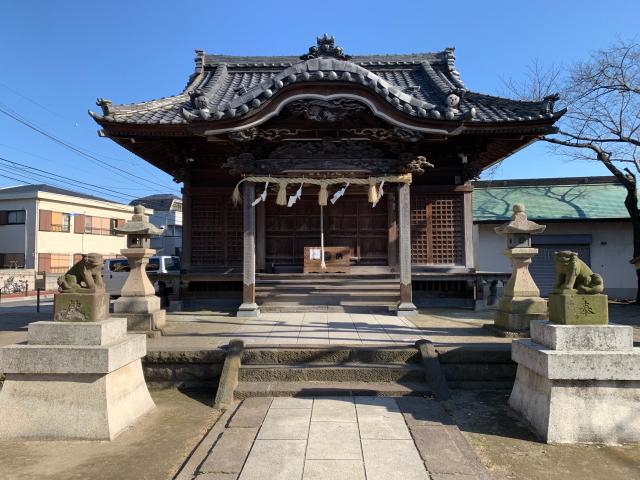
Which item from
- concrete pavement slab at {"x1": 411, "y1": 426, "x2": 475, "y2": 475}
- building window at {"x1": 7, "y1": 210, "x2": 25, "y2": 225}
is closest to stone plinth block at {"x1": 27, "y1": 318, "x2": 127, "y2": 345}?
concrete pavement slab at {"x1": 411, "y1": 426, "x2": 475, "y2": 475}

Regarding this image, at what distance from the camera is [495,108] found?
10.9 meters

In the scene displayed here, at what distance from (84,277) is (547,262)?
1911cm

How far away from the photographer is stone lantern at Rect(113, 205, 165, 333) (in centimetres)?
779

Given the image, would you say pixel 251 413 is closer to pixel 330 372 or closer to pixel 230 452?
pixel 230 452

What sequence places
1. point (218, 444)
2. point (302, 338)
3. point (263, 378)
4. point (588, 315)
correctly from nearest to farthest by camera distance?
point (218, 444)
point (588, 315)
point (263, 378)
point (302, 338)

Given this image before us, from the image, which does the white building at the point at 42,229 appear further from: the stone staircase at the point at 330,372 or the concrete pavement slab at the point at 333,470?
the concrete pavement slab at the point at 333,470

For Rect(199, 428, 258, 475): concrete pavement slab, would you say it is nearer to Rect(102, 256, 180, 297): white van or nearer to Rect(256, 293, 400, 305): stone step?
Rect(256, 293, 400, 305): stone step

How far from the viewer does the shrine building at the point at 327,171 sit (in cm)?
923

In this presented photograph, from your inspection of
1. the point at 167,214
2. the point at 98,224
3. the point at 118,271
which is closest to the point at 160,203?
the point at 167,214

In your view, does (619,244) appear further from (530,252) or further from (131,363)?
(131,363)

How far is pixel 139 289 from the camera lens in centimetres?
814

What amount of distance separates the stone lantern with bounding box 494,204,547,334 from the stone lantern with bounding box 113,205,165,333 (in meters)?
6.61

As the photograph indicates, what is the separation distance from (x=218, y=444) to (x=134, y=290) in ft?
15.9

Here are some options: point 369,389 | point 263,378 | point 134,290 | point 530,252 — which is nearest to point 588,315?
point 369,389
